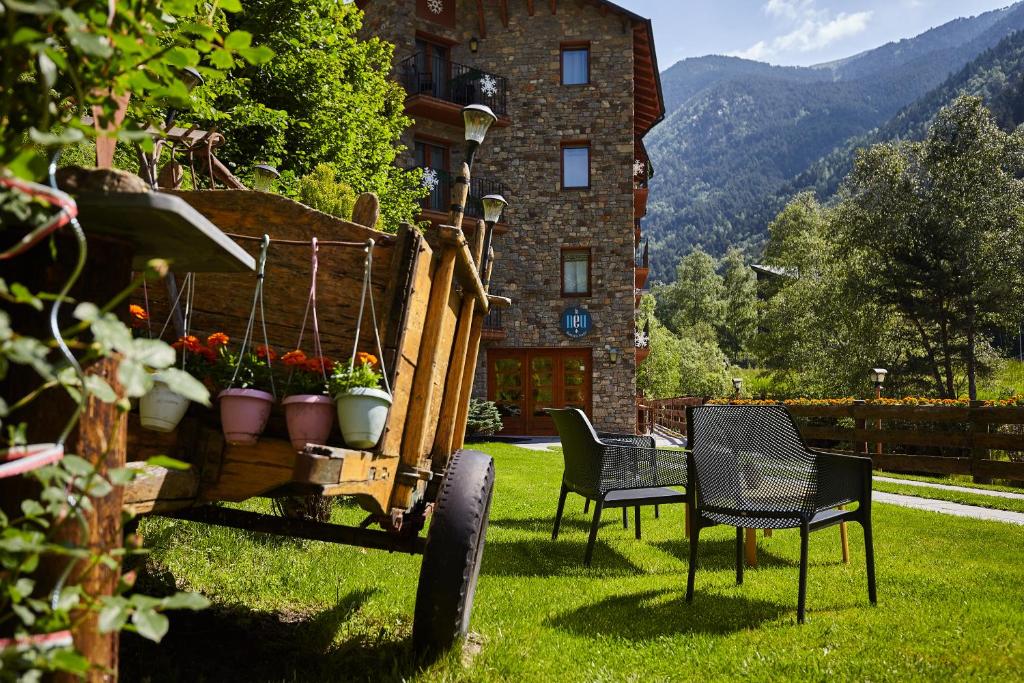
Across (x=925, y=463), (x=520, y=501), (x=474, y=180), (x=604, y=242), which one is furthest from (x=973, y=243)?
(x=520, y=501)

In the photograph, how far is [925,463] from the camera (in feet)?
38.0

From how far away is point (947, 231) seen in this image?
72.4ft

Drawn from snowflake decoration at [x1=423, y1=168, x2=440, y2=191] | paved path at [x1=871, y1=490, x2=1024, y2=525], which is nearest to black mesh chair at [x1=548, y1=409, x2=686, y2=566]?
paved path at [x1=871, y1=490, x2=1024, y2=525]

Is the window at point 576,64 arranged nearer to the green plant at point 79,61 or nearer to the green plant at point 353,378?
the green plant at point 353,378

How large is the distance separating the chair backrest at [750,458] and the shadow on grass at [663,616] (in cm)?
59

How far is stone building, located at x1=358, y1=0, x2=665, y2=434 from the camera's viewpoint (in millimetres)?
19500

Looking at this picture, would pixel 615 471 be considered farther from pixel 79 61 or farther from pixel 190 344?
pixel 79 61

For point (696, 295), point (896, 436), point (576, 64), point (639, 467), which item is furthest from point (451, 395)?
point (696, 295)

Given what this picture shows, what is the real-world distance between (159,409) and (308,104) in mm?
12258

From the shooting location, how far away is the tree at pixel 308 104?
12211mm

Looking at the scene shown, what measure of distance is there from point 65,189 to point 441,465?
2472 mm

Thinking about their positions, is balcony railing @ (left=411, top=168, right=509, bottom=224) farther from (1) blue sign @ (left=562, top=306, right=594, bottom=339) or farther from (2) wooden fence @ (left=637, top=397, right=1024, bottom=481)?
(2) wooden fence @ (left=637, top=397, right=1024, bottom=481)

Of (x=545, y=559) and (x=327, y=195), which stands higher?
(x=327, y=195)

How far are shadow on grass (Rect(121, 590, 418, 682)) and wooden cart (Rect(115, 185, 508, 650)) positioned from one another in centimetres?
40
